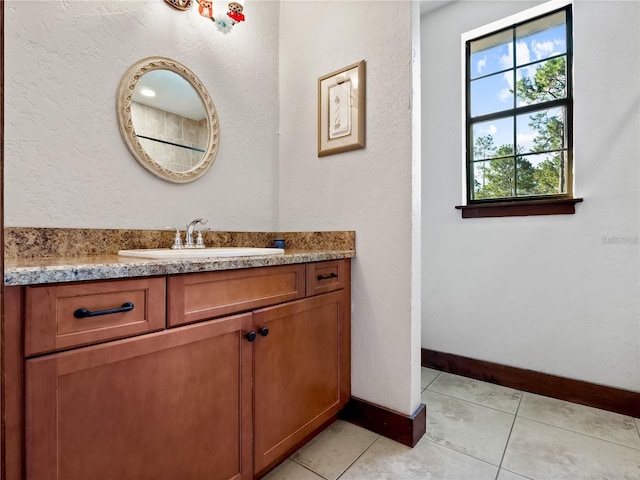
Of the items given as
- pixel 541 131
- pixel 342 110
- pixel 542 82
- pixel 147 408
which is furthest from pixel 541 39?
pixel 147 408

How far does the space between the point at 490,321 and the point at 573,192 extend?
95 cm

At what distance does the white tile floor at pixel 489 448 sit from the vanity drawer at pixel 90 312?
0.93 meters

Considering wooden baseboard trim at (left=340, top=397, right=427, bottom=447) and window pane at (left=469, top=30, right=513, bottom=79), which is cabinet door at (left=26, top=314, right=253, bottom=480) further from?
window pane at (left=469, top=30, right=513, bottom=79)

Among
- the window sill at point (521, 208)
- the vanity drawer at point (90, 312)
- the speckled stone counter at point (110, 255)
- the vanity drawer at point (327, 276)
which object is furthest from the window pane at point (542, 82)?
the vanity drawer at point (90, 312)

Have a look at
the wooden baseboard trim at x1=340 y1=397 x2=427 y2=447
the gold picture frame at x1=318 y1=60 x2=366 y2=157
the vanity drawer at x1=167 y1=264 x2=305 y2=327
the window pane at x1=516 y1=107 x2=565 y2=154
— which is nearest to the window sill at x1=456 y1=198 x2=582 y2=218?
the window pane at x1=516 y1=107 x2=565 y2=154

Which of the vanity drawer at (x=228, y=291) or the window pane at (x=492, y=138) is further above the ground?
the window pane at (x=492, y=138)

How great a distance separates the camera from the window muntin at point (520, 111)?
2104mm

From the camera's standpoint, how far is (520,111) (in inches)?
88.7

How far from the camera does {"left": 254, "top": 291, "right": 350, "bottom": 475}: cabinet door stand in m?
1.23

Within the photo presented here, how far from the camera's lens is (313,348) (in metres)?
1.48

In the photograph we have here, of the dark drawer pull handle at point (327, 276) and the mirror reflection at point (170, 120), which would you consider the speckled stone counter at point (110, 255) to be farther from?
the mirror reflection at point (170, 120)

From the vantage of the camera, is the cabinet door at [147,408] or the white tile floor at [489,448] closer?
the cabinet door at [147,408]

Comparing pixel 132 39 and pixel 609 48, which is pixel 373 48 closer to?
pixel 132 39

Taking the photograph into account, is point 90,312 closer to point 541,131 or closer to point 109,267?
point 109,267
